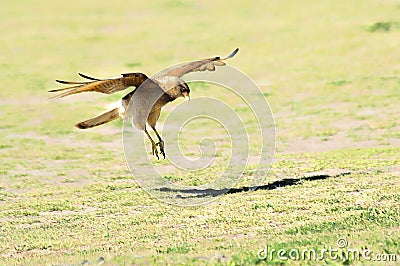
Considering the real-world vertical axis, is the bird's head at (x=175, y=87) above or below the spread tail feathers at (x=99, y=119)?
above

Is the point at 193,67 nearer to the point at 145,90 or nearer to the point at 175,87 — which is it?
the point at 175,87

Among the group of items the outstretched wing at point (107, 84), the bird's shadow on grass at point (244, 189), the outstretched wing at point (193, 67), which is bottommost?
the bird's shadow on grass at point (244, 189)

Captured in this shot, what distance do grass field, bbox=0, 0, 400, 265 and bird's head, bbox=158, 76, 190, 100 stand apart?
1.31 metres

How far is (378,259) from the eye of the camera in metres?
5.70

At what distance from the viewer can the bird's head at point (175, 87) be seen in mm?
8203

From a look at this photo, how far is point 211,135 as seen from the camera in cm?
1410

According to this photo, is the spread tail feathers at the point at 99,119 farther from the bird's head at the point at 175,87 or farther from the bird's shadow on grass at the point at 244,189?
the bird's shadow on grass at the point at 244,189

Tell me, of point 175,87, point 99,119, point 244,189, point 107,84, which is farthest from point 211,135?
point 107,84

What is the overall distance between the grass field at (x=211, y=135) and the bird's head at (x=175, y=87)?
1309mm

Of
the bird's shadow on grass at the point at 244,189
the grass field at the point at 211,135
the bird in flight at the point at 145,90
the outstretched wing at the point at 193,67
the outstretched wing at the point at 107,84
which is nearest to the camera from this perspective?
the grass field at the point at 211,135

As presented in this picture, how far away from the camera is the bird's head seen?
8.20 metres

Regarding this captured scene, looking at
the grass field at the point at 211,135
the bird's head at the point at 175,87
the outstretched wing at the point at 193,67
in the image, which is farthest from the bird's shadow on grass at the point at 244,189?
the outstretched wing at the point at 193,67

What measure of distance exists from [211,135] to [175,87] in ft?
19.5

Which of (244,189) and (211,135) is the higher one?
(211,135)
